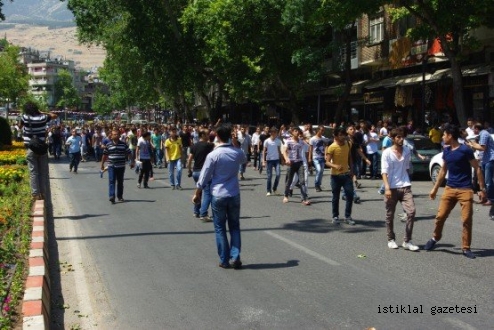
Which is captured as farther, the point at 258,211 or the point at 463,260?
the point at 258,211

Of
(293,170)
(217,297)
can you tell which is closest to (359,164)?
(293,170)

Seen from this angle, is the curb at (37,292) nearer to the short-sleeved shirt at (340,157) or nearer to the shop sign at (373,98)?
the short-sleeved shirt at (340,157)

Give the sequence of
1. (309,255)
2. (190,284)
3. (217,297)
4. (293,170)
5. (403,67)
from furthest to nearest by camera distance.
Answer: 1. (403,67)
2. (293,170)
3. (309,255)
4. (190,284)
5. (217,297)

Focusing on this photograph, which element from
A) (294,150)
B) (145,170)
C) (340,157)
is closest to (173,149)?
(145,170)

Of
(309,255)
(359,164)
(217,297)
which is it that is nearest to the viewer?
(217,297)

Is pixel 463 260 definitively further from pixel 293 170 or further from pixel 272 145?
pixel 272 145

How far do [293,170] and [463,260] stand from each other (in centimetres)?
662

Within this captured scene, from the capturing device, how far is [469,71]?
24047mm

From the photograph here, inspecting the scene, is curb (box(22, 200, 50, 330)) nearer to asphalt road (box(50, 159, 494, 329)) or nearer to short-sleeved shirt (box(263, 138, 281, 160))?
asphalt road (box(50, 159, 494, 329))

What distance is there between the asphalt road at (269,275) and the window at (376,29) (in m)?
20.2

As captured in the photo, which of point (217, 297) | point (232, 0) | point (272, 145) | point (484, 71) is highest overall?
point (232, 0)

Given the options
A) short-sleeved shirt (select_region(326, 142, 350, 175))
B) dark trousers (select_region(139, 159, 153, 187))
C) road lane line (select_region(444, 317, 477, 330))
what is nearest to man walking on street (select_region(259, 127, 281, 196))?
dark trousers (select_region(139, 159, 153, 187))

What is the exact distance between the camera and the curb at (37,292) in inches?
197

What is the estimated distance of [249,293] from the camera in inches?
259
